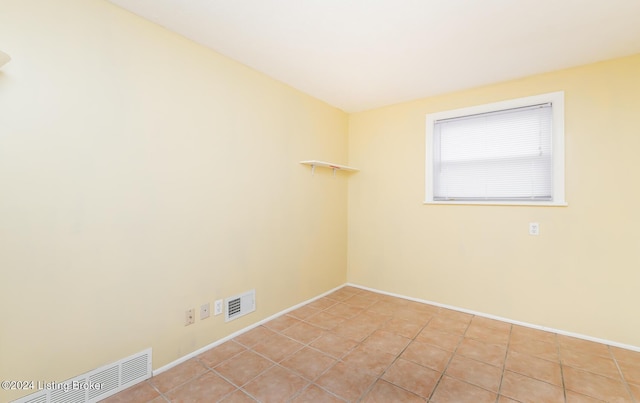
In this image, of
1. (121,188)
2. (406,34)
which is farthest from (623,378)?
(121,188)

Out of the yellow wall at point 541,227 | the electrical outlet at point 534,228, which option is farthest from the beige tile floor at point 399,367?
the electrical outlet at point 534,228

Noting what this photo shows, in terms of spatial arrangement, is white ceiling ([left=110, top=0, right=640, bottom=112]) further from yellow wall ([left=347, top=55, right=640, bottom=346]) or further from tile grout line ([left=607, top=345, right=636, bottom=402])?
tile grout line ([left=607, top=345, right=636, bottom=402])

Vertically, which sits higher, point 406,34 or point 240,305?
point 406,34

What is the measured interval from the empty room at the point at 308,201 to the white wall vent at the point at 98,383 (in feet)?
0.04

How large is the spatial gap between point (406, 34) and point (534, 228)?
6.98 ft

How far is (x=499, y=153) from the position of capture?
9.23ft

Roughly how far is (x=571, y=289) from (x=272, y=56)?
3.33 metres

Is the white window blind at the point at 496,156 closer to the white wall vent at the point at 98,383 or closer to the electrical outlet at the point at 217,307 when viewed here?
the electrical outlet at the point at 217,307

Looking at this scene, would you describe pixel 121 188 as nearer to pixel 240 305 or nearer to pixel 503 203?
pixel 240 305

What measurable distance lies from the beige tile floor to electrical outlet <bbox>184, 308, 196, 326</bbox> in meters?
0.27

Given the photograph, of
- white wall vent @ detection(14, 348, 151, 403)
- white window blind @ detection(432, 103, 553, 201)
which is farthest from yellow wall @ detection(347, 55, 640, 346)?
white wall vent @ detection(14, 348, 151, 403)

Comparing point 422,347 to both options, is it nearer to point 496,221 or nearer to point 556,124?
point 496,221

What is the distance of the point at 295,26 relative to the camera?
6.31ft

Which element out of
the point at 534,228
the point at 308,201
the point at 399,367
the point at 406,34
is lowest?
the point at 399,367
